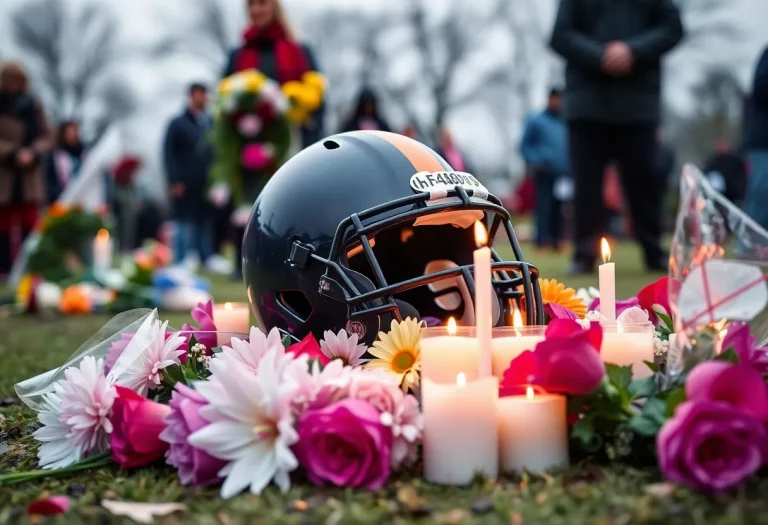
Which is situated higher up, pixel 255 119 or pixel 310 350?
pixel 255 119

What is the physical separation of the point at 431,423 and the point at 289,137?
19.8 ft

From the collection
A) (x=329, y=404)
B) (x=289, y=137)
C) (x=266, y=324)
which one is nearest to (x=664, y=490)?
(x=329, y=404)

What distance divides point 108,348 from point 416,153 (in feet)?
3.18

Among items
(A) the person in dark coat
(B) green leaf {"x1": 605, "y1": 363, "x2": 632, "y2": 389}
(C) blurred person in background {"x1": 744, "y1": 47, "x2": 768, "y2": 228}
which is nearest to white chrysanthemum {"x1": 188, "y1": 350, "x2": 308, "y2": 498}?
(B) green leaf {"x1": 605, "y1": 363, "x2": 632, "y2": 389}

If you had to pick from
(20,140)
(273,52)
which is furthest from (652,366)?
(20,140)

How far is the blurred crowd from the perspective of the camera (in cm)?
592

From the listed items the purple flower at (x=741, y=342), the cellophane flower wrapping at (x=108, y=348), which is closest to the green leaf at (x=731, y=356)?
the purple flower at (x=741, y=342)

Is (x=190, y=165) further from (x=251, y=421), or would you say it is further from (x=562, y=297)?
(x=251, y=421)

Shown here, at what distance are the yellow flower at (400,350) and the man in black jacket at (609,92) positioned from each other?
13.8 ft

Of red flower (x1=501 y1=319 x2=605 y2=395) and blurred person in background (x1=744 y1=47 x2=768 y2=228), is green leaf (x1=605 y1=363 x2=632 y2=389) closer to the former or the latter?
red flower (x1=501 y1=319 x2=605 y2=395)

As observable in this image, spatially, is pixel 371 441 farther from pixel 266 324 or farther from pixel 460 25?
pixel 460 25

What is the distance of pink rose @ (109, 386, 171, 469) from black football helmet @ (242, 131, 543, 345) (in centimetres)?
51

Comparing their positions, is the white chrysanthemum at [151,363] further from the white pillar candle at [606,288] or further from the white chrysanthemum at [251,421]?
the white pillar candle at [606,288]

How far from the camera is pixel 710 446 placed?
1605mm
